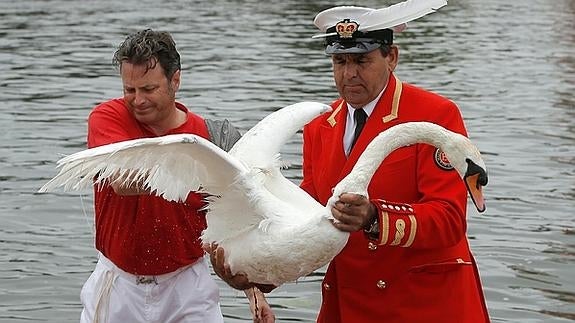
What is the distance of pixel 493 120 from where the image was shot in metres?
17.5

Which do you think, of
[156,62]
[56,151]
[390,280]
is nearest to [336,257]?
[390,280]

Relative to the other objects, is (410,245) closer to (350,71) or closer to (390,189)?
(390,189)

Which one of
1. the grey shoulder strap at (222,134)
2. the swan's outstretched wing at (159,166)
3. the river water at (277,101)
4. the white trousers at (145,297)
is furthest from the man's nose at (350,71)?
the river water at (277,101)

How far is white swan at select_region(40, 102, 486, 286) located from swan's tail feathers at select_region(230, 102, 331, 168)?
15cm

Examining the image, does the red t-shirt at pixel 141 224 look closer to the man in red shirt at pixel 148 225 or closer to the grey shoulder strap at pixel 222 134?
the man in red shirt at pixel 148 225

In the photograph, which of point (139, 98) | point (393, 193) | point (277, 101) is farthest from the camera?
point (277, 101)

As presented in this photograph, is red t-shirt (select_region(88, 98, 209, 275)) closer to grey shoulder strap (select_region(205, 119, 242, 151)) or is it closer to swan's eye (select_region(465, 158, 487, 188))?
grey shoulder strap (select_region(205, 119, 242, 151))

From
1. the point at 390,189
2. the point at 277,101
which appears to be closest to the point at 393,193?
the point at 390,189

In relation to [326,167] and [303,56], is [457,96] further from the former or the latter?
[326,167]

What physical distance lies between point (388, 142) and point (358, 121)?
50cm

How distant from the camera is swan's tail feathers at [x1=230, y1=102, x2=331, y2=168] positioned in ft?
18.9

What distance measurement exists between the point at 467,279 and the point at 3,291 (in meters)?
5.47

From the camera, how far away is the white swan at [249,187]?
5.11 m

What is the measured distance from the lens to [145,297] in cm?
594
